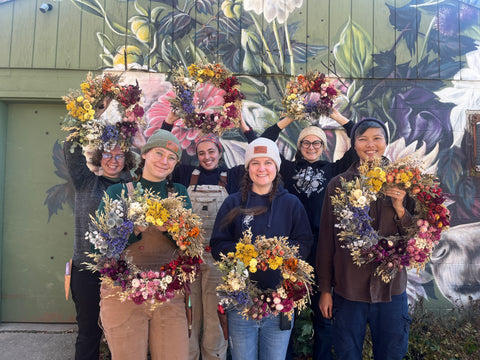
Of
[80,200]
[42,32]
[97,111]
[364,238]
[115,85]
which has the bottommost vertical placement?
[364,238]

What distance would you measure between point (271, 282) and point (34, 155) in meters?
4.21

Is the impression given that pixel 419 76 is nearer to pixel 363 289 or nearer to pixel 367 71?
pixel 367 71

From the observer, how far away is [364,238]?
8.21 ft

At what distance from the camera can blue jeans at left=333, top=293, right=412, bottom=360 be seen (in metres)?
2.61

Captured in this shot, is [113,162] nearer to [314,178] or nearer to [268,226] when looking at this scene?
[268,226]

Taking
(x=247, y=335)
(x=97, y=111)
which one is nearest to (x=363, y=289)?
(x=247, y=335)

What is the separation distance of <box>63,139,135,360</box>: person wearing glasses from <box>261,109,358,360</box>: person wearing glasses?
1.78m

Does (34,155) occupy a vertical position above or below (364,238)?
above

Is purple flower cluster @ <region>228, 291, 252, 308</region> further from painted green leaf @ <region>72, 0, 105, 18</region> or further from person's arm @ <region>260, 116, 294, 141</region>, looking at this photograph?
painted green leaf @ <region>72, 0, 105, 18</region>

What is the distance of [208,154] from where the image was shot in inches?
140

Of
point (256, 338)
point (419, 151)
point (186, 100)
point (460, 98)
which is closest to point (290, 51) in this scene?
point (186, 100)

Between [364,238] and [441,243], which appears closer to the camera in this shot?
[364,238]

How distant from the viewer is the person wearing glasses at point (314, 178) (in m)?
3.35

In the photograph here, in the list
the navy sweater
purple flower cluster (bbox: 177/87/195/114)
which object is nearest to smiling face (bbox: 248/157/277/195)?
the navy sweater
